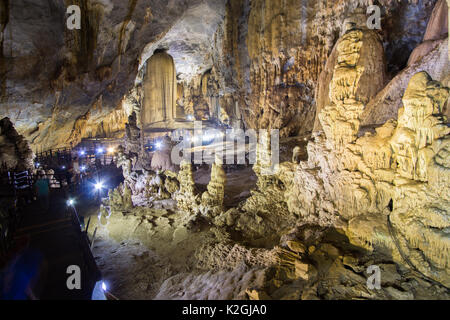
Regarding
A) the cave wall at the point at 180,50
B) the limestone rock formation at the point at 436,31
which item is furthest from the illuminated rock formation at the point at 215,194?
the limestone rock formation at the point at 436,31

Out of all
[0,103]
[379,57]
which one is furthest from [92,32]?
[379,57]

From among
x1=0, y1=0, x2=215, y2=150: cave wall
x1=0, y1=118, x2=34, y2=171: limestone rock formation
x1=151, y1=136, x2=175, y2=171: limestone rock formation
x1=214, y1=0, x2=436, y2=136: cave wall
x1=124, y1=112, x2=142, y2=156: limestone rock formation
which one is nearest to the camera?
x1=0, y1=0, x2=215, y2=150: cave wall

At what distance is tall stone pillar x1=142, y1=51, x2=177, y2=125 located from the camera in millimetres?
20609

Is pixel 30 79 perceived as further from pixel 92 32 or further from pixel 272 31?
pixel 272 31

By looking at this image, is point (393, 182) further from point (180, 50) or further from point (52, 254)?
point (180, 50)

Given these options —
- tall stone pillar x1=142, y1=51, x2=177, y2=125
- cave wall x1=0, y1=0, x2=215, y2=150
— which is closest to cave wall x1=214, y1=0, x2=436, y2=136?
cave wall x1=0, y1=0, x2=215, y2=150

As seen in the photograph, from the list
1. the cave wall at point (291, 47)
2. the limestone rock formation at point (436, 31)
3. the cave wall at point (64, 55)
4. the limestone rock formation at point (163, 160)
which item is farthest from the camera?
the limestone rock formation at point (163, 160)

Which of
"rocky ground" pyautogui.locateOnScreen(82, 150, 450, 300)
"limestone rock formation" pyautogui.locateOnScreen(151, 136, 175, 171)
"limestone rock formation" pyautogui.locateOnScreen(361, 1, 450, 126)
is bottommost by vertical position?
"rocky ground" pyautogui.locateOnScreen(82, 150, 450, 300)

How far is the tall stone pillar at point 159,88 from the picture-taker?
20.6 metres

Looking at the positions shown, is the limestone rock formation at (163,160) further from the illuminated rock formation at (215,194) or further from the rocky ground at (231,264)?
the illuminated rock formation at (215,194)

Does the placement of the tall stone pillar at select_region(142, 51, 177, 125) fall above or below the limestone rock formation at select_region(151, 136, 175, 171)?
above

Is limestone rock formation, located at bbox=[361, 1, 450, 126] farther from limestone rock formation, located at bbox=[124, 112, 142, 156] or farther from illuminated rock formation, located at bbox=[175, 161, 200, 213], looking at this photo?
limestone rock formation, located at bbox=[124, 112, 142, 156]

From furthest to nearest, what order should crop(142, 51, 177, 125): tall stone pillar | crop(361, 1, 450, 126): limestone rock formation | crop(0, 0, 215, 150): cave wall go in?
1. crop(142, 51, 177, 125): tall stone pillar
2. crop(0, 0, 215, 150): cave wall
3. crop(361, 1, 450, 126): limestone rock formation
